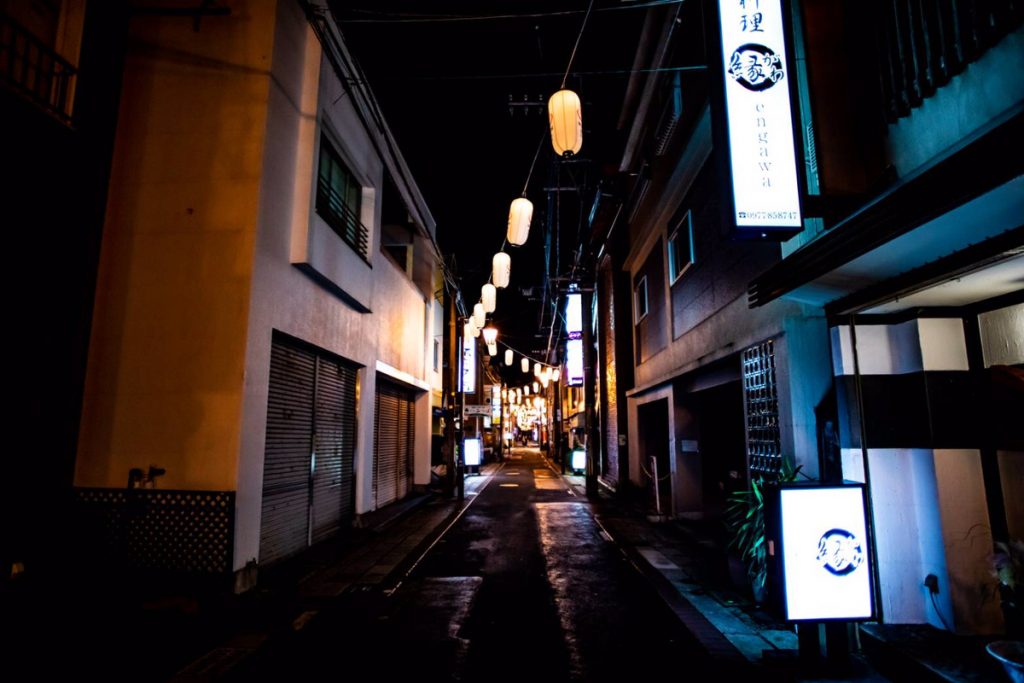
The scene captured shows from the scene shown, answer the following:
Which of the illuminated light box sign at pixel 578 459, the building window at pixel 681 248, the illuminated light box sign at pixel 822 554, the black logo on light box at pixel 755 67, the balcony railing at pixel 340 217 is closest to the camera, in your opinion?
the illuminated light box sign at pixel 822 554

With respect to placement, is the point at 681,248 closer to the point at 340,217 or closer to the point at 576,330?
the point at 340,217

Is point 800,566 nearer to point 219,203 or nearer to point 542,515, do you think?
point 219,203

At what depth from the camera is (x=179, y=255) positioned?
8.83 m

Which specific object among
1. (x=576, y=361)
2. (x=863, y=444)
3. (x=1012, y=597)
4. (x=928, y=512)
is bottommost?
(x=1012, y=597)

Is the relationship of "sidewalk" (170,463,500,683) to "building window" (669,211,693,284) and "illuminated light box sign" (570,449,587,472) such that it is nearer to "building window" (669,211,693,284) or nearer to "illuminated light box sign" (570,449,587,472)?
"building window" (669,211,693,284)

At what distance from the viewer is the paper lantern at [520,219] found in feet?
39.3

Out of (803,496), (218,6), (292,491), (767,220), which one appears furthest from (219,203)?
(803,496)

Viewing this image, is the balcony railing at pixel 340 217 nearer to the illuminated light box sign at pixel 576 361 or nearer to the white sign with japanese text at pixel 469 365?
the white sign with japanese text at pixel 469 365

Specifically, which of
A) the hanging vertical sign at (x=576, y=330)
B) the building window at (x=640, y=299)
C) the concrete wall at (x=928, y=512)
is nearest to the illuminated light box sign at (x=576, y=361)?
the hanging vertical sign at (x=576, y=330)

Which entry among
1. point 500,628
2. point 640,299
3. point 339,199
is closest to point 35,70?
point 339,199

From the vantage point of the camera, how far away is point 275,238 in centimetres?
955

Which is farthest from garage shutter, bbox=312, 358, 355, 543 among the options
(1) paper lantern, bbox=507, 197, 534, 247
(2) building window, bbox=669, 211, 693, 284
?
(2) building window, bbox=669, 211, 693, 284

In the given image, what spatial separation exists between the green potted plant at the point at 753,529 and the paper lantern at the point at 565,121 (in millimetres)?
5994

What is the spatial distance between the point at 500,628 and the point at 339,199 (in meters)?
10.2
